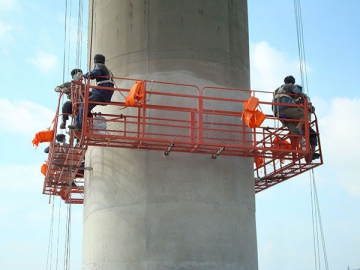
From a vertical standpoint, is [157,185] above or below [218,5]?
below

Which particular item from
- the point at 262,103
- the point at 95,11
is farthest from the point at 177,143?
the point at 95,11

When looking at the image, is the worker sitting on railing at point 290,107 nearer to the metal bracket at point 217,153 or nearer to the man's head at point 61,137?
the metal bracket at point 217,153

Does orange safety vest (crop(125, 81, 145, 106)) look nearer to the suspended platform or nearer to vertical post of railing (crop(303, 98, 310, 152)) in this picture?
the suspended platform

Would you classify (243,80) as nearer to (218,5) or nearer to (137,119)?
(218,5)

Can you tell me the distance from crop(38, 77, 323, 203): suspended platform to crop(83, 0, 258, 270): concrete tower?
34 centimetres

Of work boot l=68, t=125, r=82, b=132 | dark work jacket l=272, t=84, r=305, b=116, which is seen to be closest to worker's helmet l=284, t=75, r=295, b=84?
dark work jacket l=272, t=84, r=305, b=116

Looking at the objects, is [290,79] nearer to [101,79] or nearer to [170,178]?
[170,178]

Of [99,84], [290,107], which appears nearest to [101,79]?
[99,84]

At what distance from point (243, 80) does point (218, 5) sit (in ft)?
6.98

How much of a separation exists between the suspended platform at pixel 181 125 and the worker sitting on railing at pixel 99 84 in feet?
0.64

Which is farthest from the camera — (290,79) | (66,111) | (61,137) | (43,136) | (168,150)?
(43,136)

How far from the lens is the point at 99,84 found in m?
13.2

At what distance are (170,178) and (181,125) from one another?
4.42 feet

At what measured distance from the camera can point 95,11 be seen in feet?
51.1
